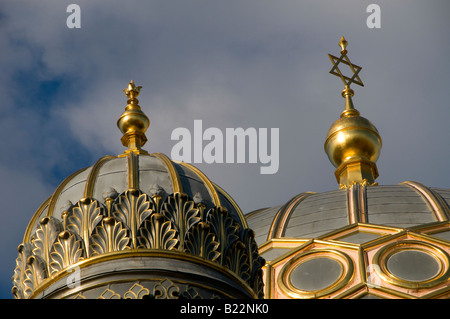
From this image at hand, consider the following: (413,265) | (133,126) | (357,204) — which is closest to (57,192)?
(133,126)

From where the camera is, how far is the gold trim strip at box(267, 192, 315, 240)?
30.7m

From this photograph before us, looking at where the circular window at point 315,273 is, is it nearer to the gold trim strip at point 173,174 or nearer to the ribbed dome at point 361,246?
the ribbed dome at point 361,246

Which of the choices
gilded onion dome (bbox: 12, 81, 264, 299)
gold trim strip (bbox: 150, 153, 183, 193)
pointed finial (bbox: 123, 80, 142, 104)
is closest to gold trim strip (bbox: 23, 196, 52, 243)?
gilded onion dome (bbox: 12, 81, 264, 299)

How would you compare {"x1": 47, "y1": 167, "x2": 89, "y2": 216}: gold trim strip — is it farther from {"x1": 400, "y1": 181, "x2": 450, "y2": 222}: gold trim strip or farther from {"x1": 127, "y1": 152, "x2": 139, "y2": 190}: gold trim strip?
{"x1": 400, "y1": 181, "x2": 450, "y2": 222}: gold trim strip

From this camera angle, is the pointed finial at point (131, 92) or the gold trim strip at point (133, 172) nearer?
the gold trim strip at point (133, 172)

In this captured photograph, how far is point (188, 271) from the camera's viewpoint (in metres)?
13.6

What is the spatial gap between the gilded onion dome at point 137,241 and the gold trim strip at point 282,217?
1584 centimetres

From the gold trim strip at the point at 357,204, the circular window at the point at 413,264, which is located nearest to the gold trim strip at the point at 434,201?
the gold trim strip at the point at 357,204

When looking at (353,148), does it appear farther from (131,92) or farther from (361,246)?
(131,92)

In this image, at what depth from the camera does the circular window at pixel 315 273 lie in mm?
27688

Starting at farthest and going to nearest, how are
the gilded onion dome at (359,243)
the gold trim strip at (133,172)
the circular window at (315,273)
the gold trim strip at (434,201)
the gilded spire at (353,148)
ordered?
the gilded spire at (353,148) → the gold trim strip at (434,201) → the circular window at (315,273) → the gilded onion dome at (359,243) → the gold trim strip at (133,172)

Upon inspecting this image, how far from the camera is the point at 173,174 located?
1459 cm

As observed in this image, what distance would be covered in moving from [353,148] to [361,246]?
9.02 meters
